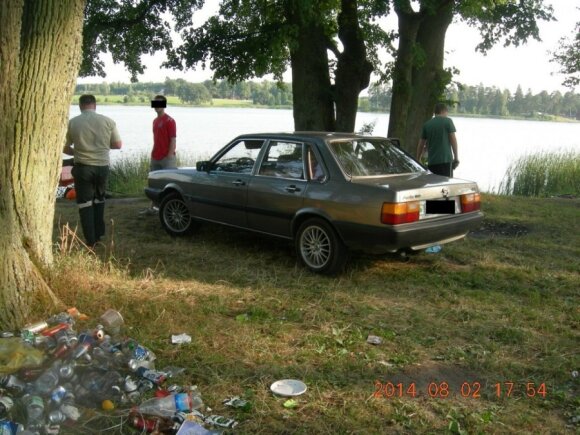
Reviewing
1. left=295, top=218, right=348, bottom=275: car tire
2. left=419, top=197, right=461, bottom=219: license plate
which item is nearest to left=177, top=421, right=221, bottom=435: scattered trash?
left=295, top=218, right=348, bottom=275: car tire

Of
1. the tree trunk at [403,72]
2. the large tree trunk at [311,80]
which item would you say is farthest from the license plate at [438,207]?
the tree trunk at [403,72]

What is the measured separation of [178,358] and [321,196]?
2.74m

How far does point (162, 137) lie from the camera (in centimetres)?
920

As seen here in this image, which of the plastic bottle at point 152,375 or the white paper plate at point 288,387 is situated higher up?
the plastic bottle at point 152,375

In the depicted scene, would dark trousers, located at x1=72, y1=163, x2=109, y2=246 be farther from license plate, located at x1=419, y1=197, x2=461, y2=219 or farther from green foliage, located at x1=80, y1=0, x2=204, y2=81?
green foliage, located at x1=80, y1=0, x2=204, y2=81

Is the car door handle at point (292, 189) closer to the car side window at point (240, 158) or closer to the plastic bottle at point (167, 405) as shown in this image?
the car side window at point (240, 158)

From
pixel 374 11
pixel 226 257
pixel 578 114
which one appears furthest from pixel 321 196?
pixel 578 114

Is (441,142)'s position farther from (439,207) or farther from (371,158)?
(439,207)

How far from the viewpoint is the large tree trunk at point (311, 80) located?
11.4m

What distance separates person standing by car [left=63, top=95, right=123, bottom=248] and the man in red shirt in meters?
1.76

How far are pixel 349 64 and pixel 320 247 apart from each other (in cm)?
616

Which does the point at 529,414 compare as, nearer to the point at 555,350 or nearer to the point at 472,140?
the point at 555,350

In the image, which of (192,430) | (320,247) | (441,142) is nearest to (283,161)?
(320,247)

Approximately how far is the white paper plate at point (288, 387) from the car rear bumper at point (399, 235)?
239 centimetres
